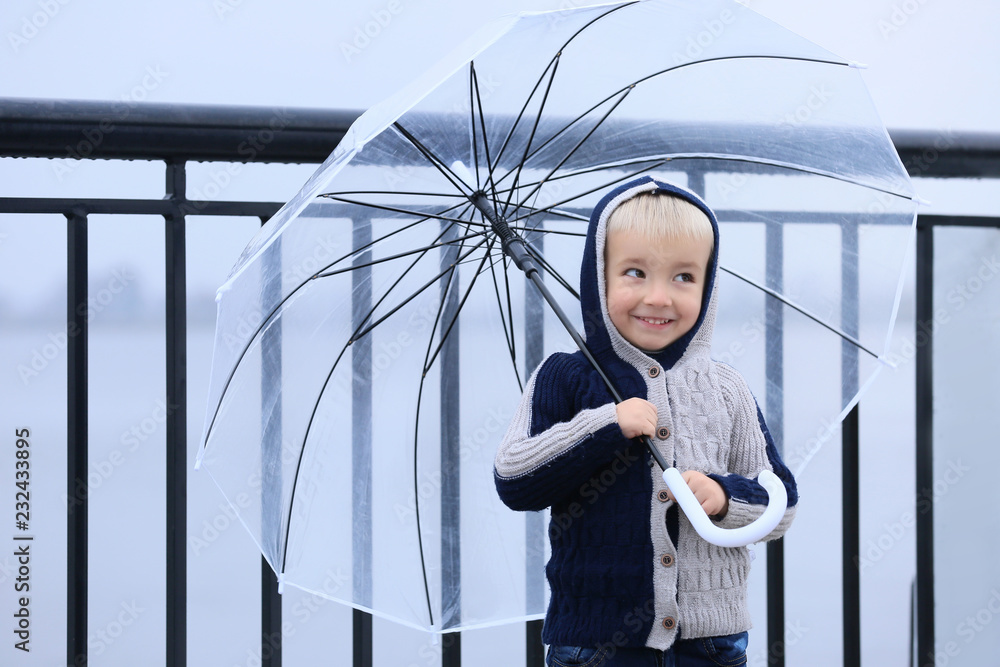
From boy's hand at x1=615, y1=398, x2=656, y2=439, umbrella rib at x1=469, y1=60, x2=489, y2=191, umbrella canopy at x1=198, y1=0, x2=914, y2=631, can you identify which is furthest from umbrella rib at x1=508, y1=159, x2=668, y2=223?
boy's hand at x1=615, y1=398, x2=656, y2=439

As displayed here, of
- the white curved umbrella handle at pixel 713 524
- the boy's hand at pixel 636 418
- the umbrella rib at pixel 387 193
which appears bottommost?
the white curved umbrella handle at pixel 713 524

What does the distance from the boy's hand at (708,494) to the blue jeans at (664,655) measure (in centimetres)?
22

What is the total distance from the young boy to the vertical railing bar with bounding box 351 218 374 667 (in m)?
0.42

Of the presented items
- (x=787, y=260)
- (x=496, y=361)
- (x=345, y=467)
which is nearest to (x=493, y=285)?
(x=496, y=361)

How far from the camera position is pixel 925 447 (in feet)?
7.64

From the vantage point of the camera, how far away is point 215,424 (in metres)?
1.67

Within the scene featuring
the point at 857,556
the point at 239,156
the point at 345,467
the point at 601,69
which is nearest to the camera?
the point at 601,69

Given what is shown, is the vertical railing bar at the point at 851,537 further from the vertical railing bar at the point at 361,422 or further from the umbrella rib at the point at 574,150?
the vertical railing bar at the point at 361,422

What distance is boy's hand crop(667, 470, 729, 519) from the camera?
54.1 inches

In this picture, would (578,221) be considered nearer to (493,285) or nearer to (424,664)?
(493,285)

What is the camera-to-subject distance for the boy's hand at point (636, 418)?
1352 mm

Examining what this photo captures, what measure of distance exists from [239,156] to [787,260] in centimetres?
119

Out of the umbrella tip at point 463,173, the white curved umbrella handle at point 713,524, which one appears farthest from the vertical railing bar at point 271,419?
the white curved umbrella handle at point 713,524

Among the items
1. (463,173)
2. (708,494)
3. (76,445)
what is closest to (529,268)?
(463,173)
